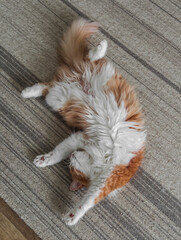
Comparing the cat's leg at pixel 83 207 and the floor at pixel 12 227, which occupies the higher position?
the cat's leg at pixel 83 207

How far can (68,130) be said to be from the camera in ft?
4.42

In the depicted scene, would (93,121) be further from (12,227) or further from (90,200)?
(12,227)

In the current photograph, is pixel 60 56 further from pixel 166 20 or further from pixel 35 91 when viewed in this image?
pixel 166 20

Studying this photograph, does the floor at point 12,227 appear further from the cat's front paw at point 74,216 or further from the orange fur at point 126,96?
the orange fur at point 126,96

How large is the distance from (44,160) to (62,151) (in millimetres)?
101

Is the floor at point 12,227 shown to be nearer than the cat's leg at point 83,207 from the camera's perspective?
No

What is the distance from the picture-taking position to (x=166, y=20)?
1496 millimetres

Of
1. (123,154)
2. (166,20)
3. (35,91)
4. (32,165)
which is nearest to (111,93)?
(123,154)

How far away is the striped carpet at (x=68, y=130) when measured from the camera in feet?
4.13

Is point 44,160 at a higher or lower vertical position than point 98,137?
lower

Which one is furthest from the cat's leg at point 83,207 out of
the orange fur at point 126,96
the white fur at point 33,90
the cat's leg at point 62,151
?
the white fur at point 33,90

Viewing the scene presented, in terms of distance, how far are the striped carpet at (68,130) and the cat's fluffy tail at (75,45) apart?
13 cm

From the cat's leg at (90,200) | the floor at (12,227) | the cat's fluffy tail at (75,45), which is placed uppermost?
the cat's fluffy tail at (75,45)

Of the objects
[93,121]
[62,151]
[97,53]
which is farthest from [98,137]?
[97,53]
